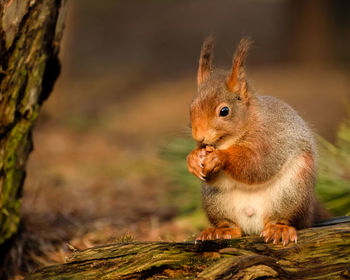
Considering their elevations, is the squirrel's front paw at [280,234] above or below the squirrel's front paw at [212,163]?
below

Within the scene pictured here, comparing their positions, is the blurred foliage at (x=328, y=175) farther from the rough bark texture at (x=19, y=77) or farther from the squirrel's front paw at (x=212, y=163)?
the rough bark texture at (x=19, y=77)

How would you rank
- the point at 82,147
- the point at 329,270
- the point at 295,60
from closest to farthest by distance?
the point at 329,270 → the point at 82,147 → the point at 295,60

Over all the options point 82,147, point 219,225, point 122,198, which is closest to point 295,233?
point 219,225

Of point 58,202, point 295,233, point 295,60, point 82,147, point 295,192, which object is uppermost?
point 295,60

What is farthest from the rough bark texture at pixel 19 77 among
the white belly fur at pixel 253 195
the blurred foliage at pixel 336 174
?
the blurred foliage at pixel 336 174

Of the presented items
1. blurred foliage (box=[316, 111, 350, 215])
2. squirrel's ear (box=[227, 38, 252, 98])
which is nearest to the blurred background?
blurred foliage (box=[316, 111, 350, 215])

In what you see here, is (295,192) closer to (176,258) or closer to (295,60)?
(176,258)
